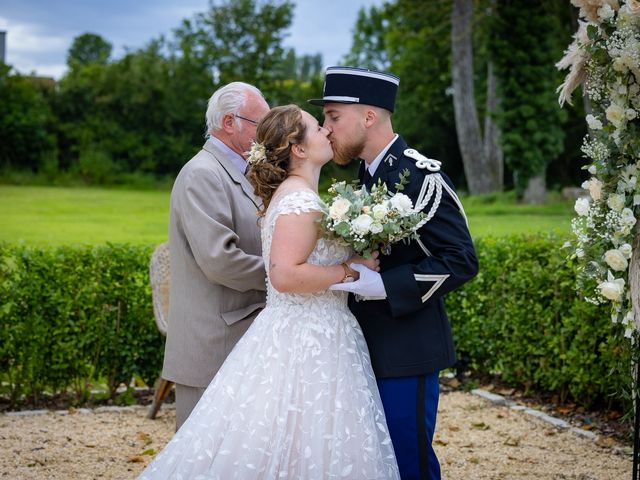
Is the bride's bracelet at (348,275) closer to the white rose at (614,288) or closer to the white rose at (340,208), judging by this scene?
the white rose at (340,208)

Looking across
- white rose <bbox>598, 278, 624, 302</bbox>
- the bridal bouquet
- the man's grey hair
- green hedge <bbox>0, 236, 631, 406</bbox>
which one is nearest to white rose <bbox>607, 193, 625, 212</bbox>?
white rose <bbox>598, 278, 624, 302</bbox>

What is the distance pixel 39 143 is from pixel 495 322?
26.0 metres

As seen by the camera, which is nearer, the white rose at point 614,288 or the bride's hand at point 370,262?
the bride's hand at point 370,262

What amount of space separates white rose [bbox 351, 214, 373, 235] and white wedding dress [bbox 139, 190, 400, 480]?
24 cm

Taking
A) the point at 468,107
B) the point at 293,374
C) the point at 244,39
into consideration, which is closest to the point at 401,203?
the point at 293,374

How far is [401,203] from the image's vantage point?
3.21 metres

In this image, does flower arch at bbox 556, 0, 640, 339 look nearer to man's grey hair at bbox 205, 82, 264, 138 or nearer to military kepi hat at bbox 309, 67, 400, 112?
military kepi hat at bbox 309, 67, 400, 112

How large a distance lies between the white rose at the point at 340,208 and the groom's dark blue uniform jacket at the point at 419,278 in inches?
Result: 13.0

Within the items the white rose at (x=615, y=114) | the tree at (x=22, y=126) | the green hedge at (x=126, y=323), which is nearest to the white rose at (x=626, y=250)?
the white rose at (x=615, y=114)

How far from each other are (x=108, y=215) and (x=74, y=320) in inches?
619

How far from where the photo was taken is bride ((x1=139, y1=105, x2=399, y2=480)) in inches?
129

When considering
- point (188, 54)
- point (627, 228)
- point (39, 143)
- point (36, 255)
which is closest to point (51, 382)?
point (36, 255)

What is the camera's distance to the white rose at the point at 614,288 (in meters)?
3.89

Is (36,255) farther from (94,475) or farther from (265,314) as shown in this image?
(265,314)
